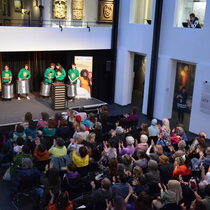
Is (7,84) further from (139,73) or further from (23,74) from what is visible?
(139,73)

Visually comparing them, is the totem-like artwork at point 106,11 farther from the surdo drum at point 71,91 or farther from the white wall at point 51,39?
the surdo drum at point 71,91

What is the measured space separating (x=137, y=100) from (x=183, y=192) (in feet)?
31.5

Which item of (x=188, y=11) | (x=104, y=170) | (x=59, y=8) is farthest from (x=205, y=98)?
(x=59, y=8)

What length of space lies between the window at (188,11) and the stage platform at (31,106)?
438 centimetres

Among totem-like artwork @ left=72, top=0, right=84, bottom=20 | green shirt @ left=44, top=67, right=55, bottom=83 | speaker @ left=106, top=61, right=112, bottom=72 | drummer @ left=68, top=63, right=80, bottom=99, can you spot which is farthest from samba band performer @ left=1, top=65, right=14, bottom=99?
speaker @ left=106, top=61, right=112, bottom=72

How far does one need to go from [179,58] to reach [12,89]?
20.9ft

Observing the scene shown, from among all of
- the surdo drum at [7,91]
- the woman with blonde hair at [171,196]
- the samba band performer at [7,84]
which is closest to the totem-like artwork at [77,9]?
the samba band performer at [7,84]

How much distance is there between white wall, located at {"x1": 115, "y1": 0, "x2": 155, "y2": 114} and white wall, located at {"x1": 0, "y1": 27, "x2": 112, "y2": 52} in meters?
0.66

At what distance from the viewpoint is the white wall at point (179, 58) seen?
1015cm

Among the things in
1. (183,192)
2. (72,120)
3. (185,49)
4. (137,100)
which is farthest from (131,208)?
(137,100)

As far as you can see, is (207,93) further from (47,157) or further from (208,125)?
(47,157)

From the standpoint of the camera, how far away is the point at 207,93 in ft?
33.3

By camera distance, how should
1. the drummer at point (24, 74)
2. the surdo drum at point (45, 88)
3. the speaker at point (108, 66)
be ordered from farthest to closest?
the speaker at point (108, 66) → the surdo drum at point (45, 88) → the drummer at point (24, 74)

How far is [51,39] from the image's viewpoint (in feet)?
39.8
